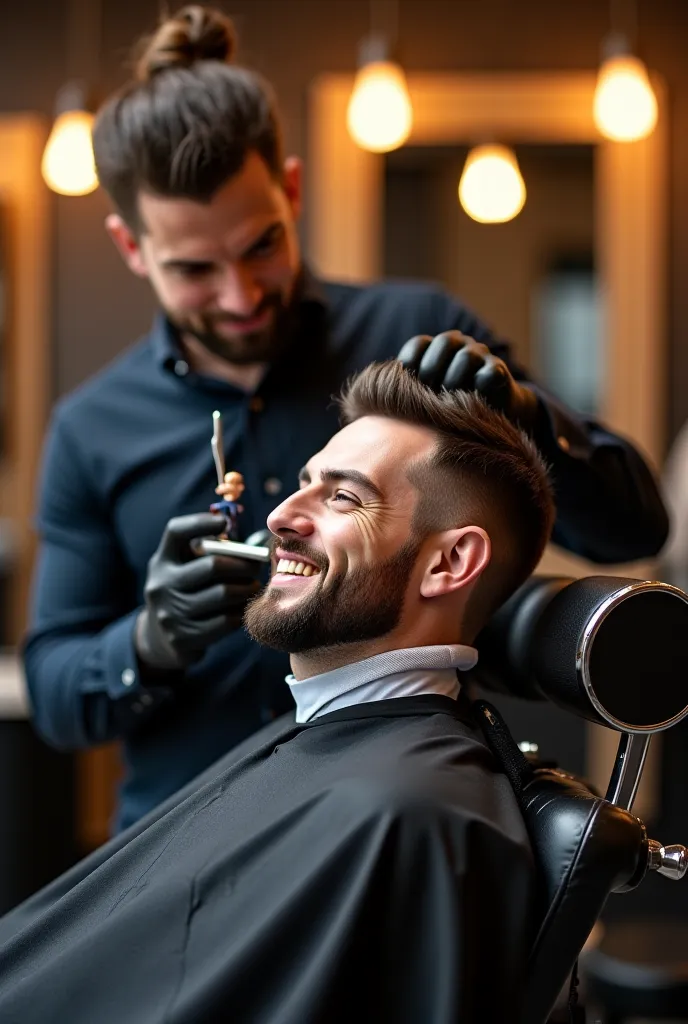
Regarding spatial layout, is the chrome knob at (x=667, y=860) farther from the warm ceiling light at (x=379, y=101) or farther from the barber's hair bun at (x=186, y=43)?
the warm ceiling light at (x=379, y=101)

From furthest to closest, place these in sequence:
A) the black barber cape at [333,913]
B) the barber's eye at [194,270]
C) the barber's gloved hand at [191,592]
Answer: the barber's eye at [194,270] < the barber's gloved hand at [191,592] < the black barber cape at [333,913]

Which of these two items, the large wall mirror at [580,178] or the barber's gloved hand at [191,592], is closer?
the barber's gloved hand at [191,592]

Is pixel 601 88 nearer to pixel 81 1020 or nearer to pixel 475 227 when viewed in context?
pixel 475 227

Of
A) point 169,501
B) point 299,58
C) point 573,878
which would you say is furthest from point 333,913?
point 299,58

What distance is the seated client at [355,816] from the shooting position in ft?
3.90

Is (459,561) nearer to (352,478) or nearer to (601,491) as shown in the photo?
(352,478)

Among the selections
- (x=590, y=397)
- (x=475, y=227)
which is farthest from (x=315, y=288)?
(x=475, y=227)

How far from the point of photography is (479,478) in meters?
1.56

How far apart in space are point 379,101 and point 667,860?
3.36 m

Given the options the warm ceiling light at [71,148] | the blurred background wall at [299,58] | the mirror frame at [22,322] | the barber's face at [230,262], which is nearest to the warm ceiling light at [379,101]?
the blurred background wall at [299,58]

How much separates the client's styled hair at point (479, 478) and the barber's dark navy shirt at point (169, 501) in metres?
0.23

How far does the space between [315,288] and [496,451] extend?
0.59 meters

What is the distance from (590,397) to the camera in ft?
18.2

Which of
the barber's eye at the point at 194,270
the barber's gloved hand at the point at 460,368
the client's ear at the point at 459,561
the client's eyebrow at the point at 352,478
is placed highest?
the barber's eye at the point at 194,270
